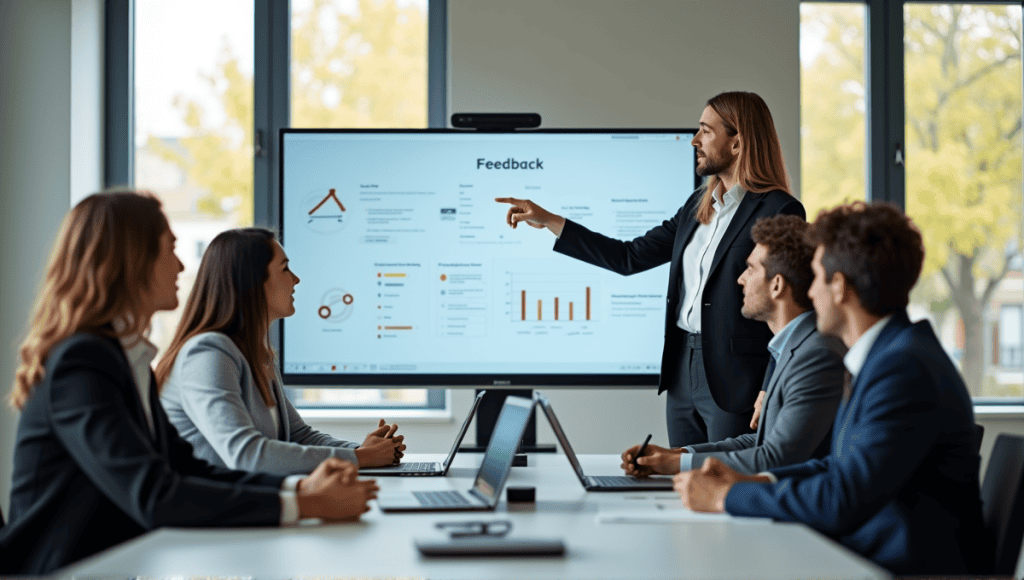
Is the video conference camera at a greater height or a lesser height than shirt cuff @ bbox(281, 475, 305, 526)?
greater

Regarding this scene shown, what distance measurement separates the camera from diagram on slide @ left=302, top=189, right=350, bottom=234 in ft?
11.6

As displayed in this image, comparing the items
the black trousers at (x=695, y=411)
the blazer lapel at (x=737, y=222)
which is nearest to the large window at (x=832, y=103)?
the blazer lapel at (x=737, y=222)

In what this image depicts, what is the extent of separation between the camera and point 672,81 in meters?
4.13

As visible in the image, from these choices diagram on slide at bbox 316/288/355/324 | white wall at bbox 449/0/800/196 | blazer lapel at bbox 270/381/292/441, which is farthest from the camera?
white wall at bbox 449/0/800/196

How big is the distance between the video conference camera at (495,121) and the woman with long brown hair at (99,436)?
1905 mm

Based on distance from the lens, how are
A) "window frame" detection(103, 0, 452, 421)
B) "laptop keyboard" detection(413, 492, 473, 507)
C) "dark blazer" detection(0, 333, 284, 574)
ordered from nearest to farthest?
1. "dark blazer" detection(0, 333, 284, 574)
2. "laptop keyboard" detection(413, 492, 473, 507)
3. "window frame" detection(103, 0, 452, 421)

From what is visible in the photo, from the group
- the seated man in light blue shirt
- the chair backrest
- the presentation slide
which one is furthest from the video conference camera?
the chair backrest

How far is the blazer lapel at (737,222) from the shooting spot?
2.95 meters

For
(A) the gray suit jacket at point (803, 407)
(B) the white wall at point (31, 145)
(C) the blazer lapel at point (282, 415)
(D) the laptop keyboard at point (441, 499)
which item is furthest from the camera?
(B) the white wall at point (31, 145)

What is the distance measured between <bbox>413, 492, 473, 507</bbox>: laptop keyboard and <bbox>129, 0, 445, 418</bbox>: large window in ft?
7.71

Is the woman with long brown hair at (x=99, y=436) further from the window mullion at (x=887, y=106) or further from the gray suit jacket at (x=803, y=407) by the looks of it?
the window mullion at (x=887, y=106)

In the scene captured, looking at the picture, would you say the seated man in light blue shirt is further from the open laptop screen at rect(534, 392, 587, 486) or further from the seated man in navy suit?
the seated man in navy suit

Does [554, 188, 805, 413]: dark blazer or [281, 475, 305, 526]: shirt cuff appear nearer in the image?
[281, 475, 305, 526]: shirt cuff

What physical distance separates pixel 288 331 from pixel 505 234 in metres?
0.93
